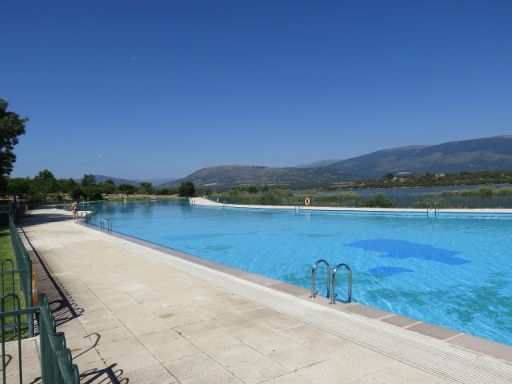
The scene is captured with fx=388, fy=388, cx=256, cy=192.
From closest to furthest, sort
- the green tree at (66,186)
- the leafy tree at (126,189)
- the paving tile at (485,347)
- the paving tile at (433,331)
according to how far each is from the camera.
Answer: the paving tile at (485,347) < the paving tile at (433,331) < the green tree at (66,186) < the leafy tree at (126,189)

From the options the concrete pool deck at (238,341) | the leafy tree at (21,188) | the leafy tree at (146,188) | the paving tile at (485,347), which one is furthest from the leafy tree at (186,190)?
the paving tile at (485,347)

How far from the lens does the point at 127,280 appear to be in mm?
7727

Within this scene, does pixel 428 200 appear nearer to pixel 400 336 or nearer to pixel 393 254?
pixel 393 254

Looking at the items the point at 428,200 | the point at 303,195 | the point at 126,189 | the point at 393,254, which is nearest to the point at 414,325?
the point at 393,254

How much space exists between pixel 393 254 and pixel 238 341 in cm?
933

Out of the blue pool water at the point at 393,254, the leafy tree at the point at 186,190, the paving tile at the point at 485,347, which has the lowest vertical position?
the blue pool water at the point at 393,254

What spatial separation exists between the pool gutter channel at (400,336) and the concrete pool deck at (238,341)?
0.01m

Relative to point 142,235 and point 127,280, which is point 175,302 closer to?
point 127,280

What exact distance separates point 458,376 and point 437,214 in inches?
788

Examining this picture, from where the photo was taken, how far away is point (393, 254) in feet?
41.3

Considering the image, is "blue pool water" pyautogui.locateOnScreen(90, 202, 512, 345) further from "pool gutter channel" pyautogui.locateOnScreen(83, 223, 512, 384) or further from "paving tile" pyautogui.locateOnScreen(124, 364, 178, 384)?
"paving tile" pyautogui.locateOnScreen(124, 364, 178, 384)

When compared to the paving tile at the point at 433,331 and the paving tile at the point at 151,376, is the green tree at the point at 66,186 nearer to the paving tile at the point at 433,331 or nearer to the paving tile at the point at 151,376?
the paving tile at the point at 151,376

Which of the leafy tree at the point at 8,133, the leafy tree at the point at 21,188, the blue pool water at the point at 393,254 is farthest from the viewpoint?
the leafy tree at the point at 21,188

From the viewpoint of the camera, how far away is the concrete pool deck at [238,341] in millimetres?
3697
